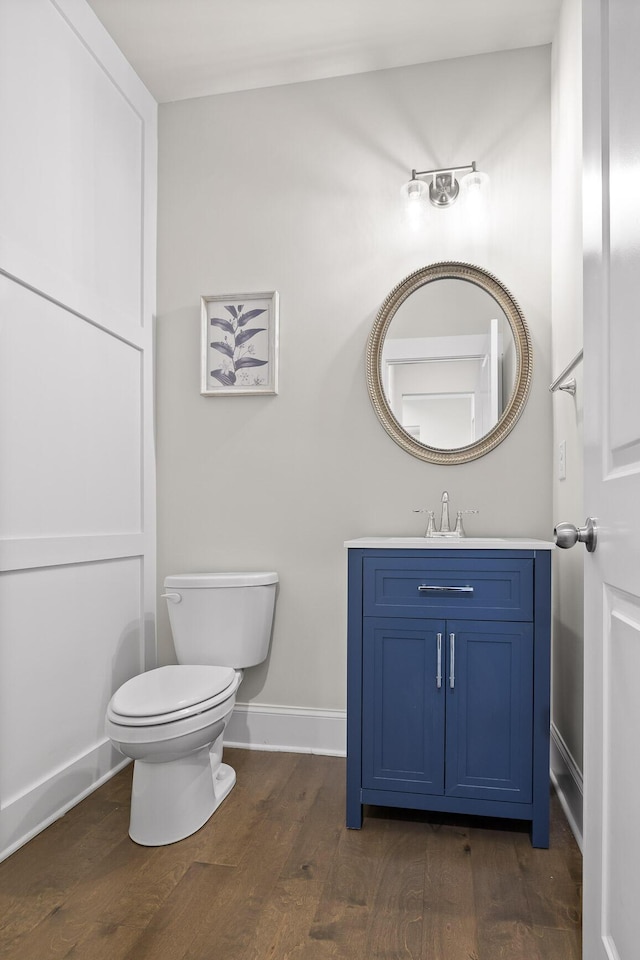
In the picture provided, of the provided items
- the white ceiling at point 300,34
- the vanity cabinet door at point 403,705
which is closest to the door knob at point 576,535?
the vanity cabinet door at point 403,705

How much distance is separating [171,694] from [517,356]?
1.65 meters

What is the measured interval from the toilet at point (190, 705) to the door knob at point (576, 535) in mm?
1159

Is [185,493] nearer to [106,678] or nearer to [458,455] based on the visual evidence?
[106,678]

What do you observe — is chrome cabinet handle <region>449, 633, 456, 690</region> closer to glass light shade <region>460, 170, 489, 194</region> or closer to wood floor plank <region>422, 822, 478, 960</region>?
wood floor plank <region>422, 822, 478, 960</region>

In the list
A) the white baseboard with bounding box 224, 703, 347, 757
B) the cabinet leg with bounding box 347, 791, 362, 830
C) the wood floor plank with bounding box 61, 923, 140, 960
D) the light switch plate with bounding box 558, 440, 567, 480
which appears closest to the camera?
the wood floor plank with bounding box 61, 923, 140, 960

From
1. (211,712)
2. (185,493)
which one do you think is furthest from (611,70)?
(185,493)

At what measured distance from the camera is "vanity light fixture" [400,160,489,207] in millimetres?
2340

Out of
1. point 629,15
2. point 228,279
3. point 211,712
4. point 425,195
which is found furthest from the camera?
point 228,279

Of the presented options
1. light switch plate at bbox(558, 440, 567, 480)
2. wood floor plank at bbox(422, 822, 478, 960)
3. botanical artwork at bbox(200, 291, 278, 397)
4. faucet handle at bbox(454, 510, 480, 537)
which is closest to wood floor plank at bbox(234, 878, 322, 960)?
wood floor plank at bbox(422, 822, 478, 960)

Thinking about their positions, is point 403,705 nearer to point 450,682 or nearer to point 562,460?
point 450,682

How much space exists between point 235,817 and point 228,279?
6.47 ft

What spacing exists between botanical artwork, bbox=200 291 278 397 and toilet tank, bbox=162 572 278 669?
782mm

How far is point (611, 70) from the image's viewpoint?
93cm

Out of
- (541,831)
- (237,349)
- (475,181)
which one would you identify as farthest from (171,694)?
(475,181)
